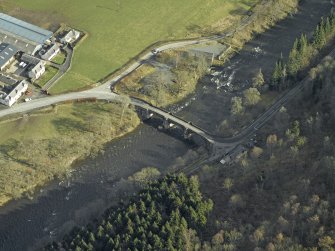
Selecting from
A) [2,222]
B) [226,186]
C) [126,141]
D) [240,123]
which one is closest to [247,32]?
[240,123]

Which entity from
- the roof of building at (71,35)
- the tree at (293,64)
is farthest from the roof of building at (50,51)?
the tree at (293,64)

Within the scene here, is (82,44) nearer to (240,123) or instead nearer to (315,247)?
(240,123)

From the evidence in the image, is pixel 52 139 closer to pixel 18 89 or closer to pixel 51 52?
pixel 18 89

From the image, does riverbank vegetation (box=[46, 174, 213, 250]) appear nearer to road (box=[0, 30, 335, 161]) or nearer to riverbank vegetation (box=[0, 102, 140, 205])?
road (box=[0, 30, 335, 161])

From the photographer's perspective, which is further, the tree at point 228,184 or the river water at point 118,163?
the river water at point 118,163

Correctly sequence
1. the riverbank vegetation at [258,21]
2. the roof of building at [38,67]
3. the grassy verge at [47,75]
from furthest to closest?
the riverbank vegetation at [258,21]
the roof of building at [38,67]
the grassy verge at [47,75]

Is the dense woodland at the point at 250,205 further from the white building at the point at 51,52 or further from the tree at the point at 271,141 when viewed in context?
the white building at the point at 51,52
